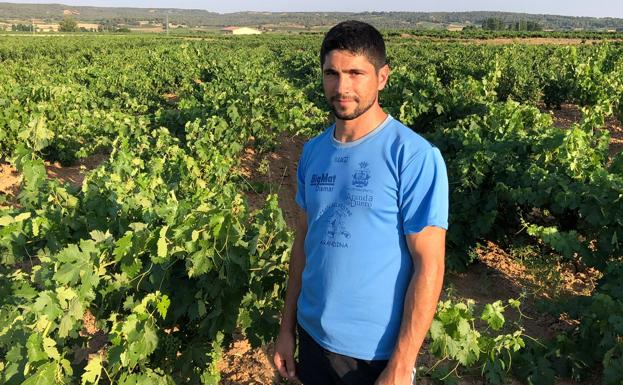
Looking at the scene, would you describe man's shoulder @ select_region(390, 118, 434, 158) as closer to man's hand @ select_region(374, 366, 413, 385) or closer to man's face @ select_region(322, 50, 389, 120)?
man's face @ select_region(322, 50, 389, 120)

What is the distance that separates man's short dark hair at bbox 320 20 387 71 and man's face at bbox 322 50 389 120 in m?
0.02

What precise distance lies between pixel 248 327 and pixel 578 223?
385 centimetres

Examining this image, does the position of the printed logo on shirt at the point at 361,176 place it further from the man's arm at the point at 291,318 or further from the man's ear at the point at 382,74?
the man's arm at the point at 291,318

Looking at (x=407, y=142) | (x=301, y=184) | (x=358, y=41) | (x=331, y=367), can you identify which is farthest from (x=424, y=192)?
(x=331, y=367)

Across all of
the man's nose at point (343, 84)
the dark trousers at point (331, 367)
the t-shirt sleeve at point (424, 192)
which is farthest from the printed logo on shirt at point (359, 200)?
the dark trousers at point (331, 367)

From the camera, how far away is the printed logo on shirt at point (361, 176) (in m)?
1.91

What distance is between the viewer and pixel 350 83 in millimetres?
1905

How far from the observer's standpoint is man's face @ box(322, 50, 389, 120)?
1.90 meters

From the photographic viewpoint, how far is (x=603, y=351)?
3688 millimetres

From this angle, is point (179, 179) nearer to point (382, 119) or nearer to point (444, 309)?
point (444, 309)

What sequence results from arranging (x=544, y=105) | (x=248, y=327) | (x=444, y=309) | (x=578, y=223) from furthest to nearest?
1. (x=544, y=105)
2. (x=578, y=223)
3. (x=248, y=327)
4. (x=444, y=309)

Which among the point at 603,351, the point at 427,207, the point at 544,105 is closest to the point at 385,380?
the point at 427,207

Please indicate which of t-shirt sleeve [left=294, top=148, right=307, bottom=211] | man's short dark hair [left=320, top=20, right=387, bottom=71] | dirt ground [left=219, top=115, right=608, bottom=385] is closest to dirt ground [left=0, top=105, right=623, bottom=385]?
dirt ground [left=219, top=115, right=608, bottom=385]

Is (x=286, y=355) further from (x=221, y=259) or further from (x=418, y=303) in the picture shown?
(x=418, y=303)
